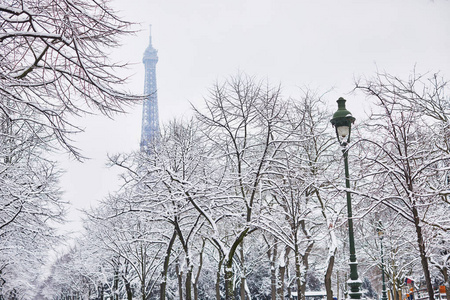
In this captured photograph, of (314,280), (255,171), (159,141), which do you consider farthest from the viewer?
(314,280)

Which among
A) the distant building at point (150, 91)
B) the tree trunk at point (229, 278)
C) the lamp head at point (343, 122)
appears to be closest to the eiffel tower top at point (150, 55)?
the distant building at point (150, 91)

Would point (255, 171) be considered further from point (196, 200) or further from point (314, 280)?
point (314, 280)

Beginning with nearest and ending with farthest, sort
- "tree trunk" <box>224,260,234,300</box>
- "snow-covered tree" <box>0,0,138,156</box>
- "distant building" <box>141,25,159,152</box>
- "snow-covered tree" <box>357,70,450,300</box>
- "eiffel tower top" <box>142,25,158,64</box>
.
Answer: "snow-covered tree" <box>0,0,138,156</box>
"snow-covered tree" <box>357,70,450,300</box>
"tree trunk" <box>224,260,234,300</box>
"distant building" <box>141,25,159,152</box>
"eiffel tower top" <box>142,25,158,64</box>

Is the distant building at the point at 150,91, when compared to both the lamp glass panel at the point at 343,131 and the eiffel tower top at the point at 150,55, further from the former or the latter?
the lamp glass panel at the point at 343,131

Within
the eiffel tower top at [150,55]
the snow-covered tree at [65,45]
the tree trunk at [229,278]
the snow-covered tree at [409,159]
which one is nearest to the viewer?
the snow-covered tree at [65,45]

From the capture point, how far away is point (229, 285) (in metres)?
14.2

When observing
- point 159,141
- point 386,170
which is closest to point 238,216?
point 386,170

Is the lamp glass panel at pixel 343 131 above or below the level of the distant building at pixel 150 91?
below

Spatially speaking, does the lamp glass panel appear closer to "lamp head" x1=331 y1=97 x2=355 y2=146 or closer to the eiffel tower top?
"lamp head" x1=331 y1=97 x2=355 y2=146

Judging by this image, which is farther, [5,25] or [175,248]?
[175,248]

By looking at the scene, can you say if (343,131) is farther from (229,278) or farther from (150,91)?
(150,91)

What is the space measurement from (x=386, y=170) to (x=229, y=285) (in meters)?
7.53

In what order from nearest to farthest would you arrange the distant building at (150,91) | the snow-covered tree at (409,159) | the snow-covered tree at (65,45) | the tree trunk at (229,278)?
1. the snow-covered tree at (65,45)
2. the snow-covered tree at (409,159)
3. the tree trunk at (229,278)
4. the distant building at (150,91)

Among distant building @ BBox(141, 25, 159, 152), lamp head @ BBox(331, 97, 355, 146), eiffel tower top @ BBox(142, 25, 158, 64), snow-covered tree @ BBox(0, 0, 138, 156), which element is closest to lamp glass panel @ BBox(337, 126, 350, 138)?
lamp head @ BBox(331, 97, 355, 146)
